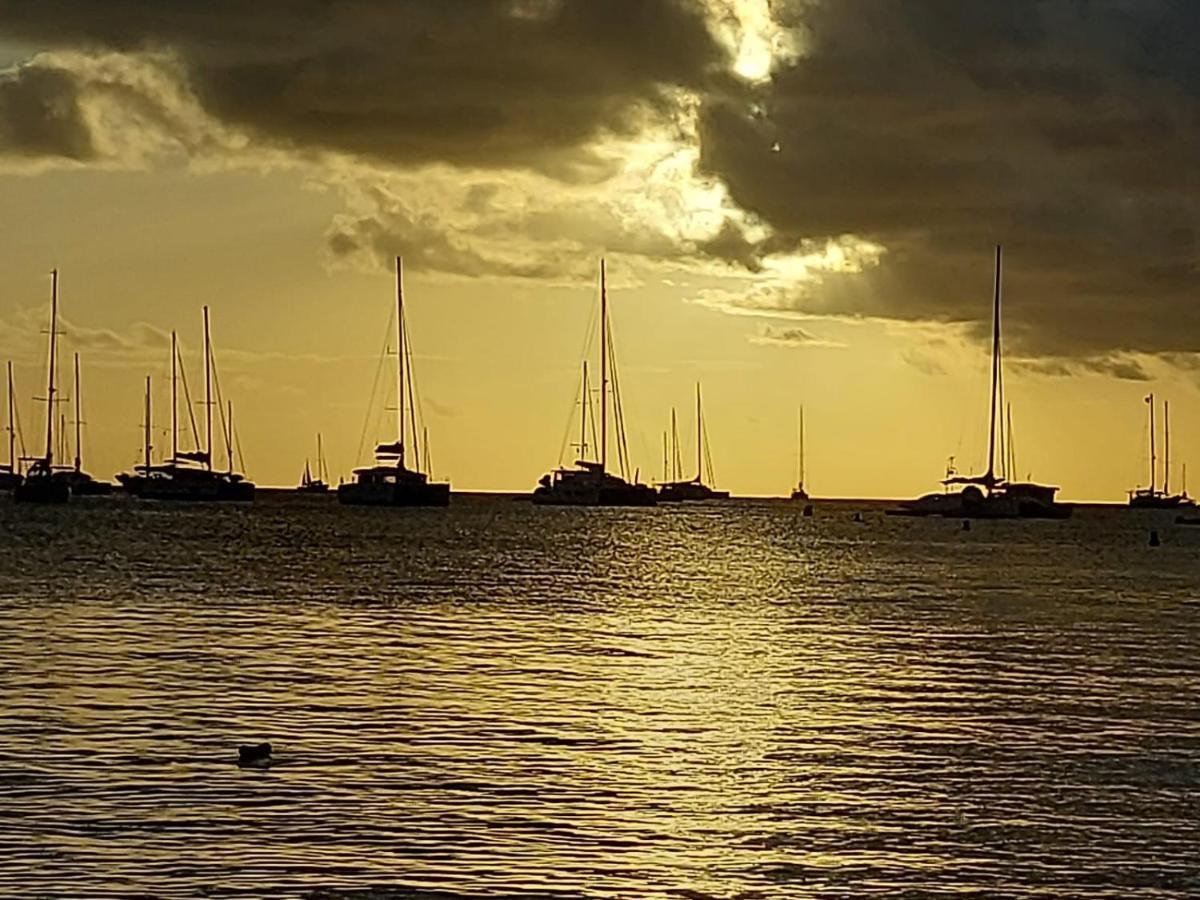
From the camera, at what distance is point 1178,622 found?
85750 millimetres

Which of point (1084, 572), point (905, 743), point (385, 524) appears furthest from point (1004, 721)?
point (385, 524)

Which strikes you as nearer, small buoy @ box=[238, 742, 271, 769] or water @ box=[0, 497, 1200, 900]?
water @ box=[0, 497, 1200, 900]

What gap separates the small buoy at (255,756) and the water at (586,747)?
0.33 metres

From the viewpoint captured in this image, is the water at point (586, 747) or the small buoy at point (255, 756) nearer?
the water at point (586, 747)

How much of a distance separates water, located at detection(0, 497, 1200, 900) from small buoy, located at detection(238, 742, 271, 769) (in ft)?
1.10

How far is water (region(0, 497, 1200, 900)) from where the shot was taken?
1192 inches

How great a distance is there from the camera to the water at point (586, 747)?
30.3 metres

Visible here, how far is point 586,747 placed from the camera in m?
42.1

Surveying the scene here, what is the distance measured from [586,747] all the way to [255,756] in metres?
7.07

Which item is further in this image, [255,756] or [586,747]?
[586,747]

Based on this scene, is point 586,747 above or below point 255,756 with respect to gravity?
below

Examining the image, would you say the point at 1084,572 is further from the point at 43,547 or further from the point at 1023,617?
the point at 43,547

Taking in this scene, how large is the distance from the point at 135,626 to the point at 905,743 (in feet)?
116

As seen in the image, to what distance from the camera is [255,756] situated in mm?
38719
